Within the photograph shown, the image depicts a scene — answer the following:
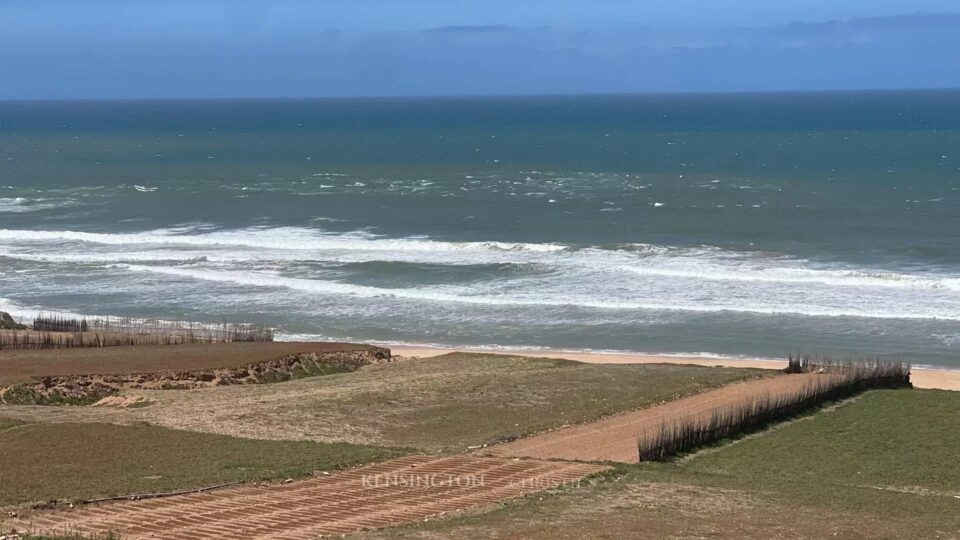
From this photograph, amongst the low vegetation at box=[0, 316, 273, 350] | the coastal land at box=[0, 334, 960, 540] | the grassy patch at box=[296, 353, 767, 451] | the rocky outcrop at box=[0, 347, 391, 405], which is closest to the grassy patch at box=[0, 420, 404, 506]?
the coastal land at box=[0, 334, 960, 540]

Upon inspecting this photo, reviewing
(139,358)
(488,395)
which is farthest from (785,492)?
(139,358)

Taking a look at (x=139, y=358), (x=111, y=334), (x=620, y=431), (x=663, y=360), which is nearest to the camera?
(x=620, y=431)

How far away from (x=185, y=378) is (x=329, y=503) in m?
12.1

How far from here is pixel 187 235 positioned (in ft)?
208

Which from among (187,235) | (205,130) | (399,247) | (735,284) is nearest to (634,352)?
(735,284)

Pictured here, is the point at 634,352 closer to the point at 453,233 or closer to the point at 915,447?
the point at 915,447

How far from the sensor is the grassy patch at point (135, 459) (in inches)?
717

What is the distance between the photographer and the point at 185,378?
28688 mm

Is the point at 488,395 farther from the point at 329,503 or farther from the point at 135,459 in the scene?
the point at 329,503

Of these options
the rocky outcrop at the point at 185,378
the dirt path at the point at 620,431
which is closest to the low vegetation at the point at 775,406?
the dirt path at the point at 620,431

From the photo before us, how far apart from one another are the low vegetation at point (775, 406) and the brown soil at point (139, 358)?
1146 centimetres

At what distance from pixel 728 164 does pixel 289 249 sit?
4968 centimetres

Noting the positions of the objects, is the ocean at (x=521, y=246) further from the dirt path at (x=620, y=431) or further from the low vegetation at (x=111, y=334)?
the dirt path at (x=620, y=431)

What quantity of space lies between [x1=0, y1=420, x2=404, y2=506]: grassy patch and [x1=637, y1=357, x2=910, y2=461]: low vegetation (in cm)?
456
